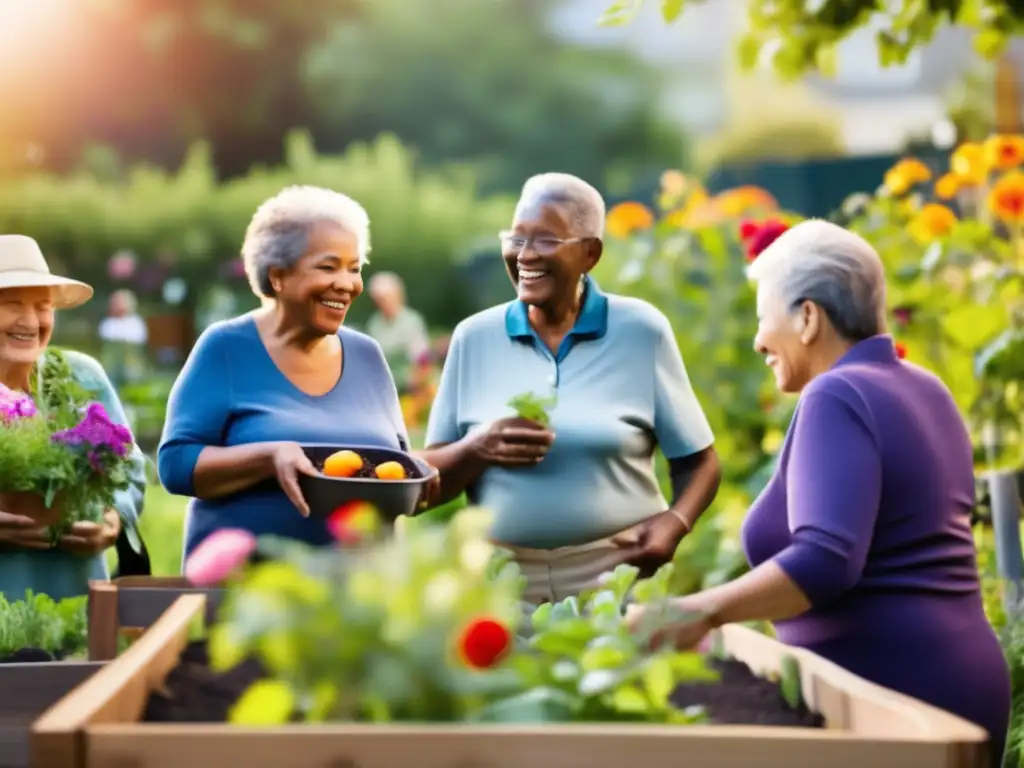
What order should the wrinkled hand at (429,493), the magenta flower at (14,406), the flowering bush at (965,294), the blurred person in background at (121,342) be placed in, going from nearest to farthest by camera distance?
the wrinkled hand at (429,493) < the magenta flower at (14,406) < the flowering bush at (965,294) < the blurred person in background at (121,342)

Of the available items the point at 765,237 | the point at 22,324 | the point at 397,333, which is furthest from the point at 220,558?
the point at 397,333

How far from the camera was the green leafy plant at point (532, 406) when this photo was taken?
256cm

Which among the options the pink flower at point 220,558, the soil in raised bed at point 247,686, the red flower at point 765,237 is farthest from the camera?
the red flower at point 765,237

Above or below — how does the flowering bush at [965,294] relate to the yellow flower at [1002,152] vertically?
below

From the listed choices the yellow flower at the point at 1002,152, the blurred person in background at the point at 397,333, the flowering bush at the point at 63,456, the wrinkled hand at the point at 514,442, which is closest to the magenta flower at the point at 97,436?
the flowering bush at the point at 63,456

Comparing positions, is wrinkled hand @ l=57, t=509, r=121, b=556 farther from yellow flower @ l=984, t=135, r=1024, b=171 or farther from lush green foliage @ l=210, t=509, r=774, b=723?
yellow flower @ l=984, t=135, r=1024, b=171

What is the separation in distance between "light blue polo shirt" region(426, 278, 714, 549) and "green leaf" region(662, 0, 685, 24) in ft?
3.29

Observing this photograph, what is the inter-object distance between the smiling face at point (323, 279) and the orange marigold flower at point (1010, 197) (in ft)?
8.74

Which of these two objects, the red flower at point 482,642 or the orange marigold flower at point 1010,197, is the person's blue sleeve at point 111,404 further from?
the orange marigold flower at point 1010,197

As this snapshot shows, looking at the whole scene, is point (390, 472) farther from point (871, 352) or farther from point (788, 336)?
point (871, 352)

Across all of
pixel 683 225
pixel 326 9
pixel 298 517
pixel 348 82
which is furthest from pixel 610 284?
pixel 326 9

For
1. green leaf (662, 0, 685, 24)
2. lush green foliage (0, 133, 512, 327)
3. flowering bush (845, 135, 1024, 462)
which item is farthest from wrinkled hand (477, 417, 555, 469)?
lush green foliage (0, 133, 512, 327)

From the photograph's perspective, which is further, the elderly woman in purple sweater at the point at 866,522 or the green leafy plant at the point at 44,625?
the green leafy plant at the point at 44,625

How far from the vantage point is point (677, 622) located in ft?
5.81
